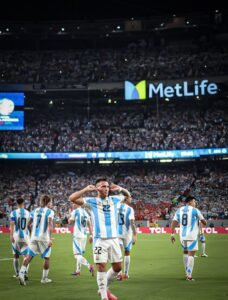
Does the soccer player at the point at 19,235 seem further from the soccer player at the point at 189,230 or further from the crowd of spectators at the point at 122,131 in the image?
the crowd of spectators at the point at 122,131

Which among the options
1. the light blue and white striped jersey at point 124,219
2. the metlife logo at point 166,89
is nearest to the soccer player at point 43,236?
the light blue and white striped jersey at point 124,219

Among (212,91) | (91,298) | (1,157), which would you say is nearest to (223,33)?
(212,91)

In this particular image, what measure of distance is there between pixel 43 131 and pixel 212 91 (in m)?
19.6

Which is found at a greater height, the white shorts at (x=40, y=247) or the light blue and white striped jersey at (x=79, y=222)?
the light blue and white striped jersey at (x=79, y=222)

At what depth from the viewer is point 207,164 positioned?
198 ft

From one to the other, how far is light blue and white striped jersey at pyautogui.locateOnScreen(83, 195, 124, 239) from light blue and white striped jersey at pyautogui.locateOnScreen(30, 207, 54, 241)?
14.7 ft

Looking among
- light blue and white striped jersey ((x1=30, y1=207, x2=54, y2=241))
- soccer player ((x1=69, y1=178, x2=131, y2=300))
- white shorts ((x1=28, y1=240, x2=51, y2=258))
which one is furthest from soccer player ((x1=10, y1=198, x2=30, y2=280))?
soccer player ((x1=69, y1=178, x2=131, y2=300))

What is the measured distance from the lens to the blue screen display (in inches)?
2249

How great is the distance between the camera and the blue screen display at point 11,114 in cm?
5712

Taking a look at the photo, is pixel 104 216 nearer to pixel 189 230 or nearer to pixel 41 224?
pixel 41 224

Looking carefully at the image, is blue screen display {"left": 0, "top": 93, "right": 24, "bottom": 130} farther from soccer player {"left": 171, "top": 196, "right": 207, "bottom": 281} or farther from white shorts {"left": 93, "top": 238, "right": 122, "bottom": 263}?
white shorts {"left": 93, "top": 238, "right": 122, "bottom": 263}

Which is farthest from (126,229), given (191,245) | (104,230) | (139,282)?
(104,230)

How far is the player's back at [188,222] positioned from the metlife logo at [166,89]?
4321 cm

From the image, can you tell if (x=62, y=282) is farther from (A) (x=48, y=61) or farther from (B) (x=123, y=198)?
(A) (x=48, y=61)
